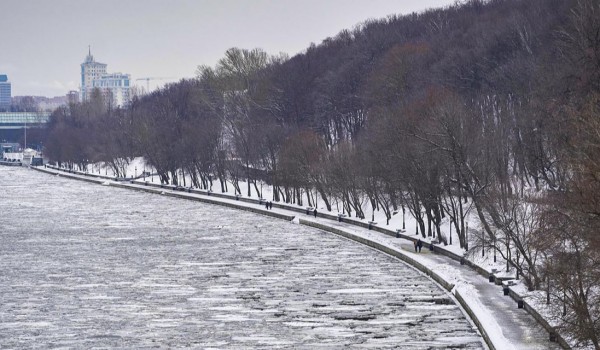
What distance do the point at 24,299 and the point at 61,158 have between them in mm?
149708

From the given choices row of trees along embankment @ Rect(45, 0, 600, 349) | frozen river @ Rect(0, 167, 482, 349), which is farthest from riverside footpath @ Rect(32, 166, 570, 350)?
row of trees along embankment @ Rect(45, 0, 600, 349)

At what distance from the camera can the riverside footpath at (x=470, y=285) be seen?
3962 centimetres

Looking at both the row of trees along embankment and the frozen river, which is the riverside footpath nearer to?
the frozen river

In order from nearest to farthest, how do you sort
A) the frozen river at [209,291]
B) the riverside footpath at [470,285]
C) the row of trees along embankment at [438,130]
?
the riverside footpath at [470,285], the frozen river at [209,291], the row of trees along embankment at [438,130]

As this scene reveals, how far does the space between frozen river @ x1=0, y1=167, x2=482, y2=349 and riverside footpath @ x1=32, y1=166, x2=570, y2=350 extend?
0.66m

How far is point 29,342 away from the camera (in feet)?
132

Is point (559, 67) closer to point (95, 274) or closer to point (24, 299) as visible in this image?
point (95, 274)

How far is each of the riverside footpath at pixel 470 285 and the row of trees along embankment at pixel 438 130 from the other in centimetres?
120

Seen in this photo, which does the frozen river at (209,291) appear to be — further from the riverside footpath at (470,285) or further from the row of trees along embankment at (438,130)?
the row of trees along embankment at (438,130)

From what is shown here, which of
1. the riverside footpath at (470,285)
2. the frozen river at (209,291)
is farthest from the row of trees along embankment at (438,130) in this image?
the frozen river at (209,291)

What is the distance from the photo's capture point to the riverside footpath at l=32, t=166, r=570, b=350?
39625 mm

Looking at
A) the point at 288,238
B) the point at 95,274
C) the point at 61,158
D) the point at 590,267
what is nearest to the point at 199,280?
the point at 95,274

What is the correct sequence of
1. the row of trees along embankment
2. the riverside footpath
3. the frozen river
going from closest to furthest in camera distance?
1. the riverside footpath
2. the frozen river
3. the row of trees along embankment

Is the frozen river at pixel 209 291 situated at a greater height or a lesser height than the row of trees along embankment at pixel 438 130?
lesser
